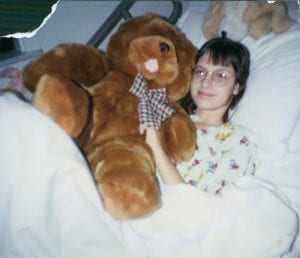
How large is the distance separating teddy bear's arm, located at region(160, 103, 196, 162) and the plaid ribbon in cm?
3

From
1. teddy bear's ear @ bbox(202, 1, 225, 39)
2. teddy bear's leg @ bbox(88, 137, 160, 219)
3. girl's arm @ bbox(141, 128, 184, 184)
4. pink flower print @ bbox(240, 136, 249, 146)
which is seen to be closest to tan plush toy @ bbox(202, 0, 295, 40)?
teddy bear's ear @ bbox(202, 1, 225, 39)

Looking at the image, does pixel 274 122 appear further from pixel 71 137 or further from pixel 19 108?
pixel 19 108

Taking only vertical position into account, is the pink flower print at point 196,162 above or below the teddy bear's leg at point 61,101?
below

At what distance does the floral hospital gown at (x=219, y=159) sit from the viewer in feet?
3.76

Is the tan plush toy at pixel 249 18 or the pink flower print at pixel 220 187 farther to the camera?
the tan plush toy at pixel 249 18

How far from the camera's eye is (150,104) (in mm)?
986

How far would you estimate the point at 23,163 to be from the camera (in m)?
0.83

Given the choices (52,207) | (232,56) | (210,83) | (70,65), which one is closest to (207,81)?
(210,83)

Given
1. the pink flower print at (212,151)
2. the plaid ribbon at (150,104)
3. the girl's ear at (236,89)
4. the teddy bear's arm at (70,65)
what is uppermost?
the teddy bear's arm at (70,65)

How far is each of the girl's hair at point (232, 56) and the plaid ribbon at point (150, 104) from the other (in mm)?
298

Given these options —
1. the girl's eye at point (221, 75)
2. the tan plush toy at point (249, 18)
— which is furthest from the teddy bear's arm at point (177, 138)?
the tan plush toy at point (249, 18)

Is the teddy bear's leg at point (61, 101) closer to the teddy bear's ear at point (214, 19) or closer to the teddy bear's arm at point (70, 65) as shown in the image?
the teddy bear's arm at point (70, 65)

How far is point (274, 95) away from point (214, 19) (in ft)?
1.46

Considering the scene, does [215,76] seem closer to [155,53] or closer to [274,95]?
[274,95]
